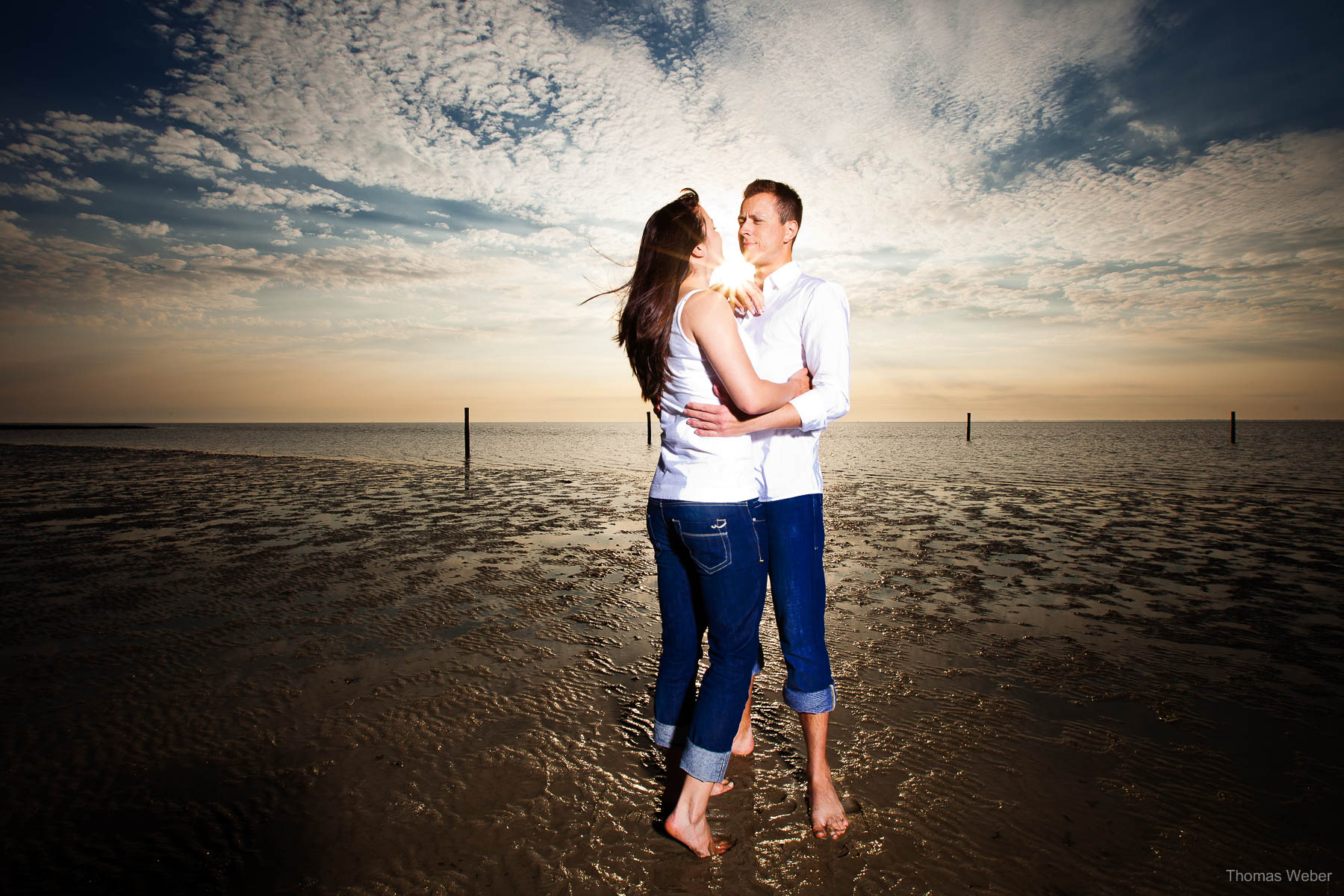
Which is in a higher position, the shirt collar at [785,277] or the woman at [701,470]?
the shirt collar at [785,277]

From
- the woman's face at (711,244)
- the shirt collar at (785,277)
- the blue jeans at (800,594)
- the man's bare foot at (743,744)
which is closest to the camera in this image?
the woman's face at (711,244)

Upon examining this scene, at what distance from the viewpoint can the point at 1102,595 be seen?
5.73 meters

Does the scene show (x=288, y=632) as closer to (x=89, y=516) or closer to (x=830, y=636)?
(x=830, y=636)

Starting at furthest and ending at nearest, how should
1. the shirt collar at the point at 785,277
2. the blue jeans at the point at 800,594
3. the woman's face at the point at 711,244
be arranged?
the shirt collar at the point at 785,277 → the blue jeans at the point at 800,594 → the woman's face at the point at 711,244

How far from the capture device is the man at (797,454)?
7.77 feet

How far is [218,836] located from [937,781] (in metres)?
3.14

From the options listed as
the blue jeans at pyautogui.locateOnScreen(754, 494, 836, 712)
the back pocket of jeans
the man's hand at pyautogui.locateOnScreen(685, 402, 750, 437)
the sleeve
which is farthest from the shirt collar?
the back pocket of jeans

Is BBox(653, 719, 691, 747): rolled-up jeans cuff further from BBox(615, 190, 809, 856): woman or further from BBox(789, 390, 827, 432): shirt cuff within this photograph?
BBox(789, 390, 827, 432): shirt cuff

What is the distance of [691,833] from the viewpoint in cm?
225

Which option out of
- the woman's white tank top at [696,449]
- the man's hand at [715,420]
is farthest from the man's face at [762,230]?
the man's hand at [715,420]

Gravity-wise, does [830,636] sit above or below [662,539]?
below

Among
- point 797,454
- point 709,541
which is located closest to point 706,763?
point 709,541

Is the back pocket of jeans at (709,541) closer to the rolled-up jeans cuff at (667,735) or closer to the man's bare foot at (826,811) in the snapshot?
the rolled-up jeans cuff at (667,735)

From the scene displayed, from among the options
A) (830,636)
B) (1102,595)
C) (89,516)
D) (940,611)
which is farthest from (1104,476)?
(89,516)
